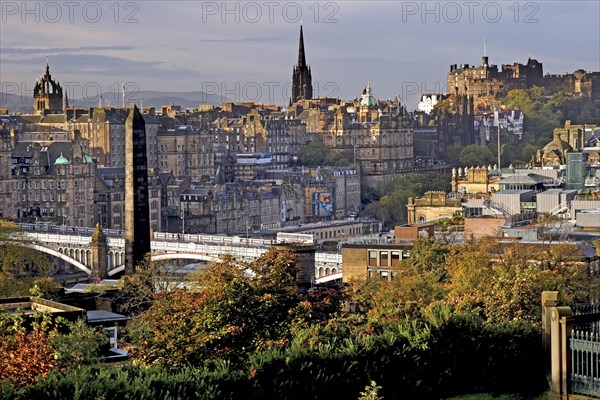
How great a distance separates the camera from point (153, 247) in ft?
270

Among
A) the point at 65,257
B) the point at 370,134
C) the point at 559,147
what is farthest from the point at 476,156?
the point at 65,257

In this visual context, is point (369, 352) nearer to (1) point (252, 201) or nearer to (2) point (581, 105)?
(1) point (252, 201)

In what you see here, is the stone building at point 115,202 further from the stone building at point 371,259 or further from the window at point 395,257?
the window at point 395,257

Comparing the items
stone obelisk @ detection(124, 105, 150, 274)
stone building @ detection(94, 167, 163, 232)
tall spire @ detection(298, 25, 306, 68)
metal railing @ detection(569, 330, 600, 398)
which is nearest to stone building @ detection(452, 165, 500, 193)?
stone building @ detection(94, 167, 163, 232)

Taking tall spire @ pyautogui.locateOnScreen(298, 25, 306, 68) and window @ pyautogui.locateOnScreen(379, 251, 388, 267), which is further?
tall spire @ pyautogui.locateOnScreen(298, 25, 306, 68)

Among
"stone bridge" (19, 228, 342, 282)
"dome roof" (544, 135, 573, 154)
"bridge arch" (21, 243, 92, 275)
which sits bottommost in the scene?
"bridge arch" (21, 243, 92, 275)

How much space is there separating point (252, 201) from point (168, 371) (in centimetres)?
9882

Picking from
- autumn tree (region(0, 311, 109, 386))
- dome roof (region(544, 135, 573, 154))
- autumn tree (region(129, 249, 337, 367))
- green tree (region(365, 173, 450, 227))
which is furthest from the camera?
green tree (region(365, 173, 450, 227))

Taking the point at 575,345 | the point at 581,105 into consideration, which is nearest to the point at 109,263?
the point at 575,345

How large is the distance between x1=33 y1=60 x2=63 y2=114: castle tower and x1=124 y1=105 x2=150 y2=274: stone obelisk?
104m

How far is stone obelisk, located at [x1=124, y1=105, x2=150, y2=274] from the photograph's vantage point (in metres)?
53.7

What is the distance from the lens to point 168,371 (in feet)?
79.7

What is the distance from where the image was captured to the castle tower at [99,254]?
83312 mm

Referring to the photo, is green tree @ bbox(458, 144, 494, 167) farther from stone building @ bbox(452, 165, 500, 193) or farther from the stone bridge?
the stone bridge
